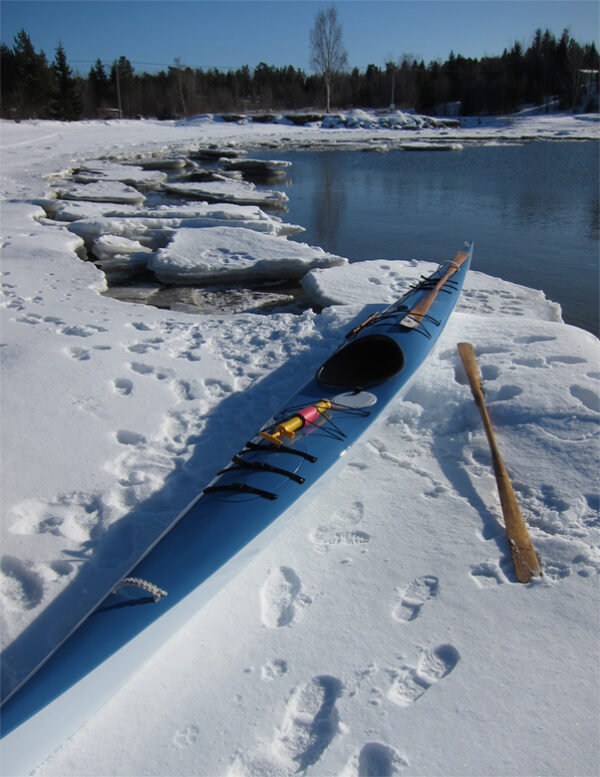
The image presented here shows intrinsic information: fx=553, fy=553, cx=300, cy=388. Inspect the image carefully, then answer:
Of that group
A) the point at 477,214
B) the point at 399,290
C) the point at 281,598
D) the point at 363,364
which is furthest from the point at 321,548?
the point at 477,214

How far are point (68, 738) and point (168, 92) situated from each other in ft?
176

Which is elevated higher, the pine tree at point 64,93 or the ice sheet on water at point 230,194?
the pine tree at point 64,93

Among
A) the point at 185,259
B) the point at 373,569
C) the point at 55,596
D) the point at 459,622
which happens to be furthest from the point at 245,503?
the point at 185,259

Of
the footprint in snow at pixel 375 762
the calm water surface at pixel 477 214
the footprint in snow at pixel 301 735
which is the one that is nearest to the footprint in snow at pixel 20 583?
the footprint in snow at pixel 301 735

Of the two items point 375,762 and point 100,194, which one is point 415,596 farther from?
point 100,194

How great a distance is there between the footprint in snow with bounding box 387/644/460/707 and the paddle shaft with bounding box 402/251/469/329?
264 centimetres

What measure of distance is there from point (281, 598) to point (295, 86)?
60.3 meters

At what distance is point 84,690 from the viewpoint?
70.4 inches

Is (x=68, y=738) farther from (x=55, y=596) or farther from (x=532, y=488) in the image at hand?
(x=532, y=488)

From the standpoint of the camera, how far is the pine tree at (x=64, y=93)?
111 feet

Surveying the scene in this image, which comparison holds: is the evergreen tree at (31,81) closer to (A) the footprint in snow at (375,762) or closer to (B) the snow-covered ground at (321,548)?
(B) the snow-covered ground at (321,548)

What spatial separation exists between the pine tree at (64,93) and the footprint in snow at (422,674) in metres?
39.3

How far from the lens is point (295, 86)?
2140 inches

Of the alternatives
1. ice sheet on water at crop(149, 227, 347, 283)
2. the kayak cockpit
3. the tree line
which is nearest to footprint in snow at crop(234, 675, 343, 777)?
the kayak cockpit
